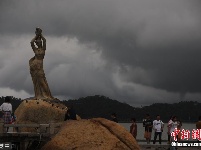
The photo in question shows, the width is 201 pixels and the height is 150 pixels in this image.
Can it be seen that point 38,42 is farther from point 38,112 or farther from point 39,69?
point 38,112

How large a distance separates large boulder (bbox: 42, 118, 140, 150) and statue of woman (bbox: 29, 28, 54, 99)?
29.8ft

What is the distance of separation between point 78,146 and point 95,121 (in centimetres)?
173

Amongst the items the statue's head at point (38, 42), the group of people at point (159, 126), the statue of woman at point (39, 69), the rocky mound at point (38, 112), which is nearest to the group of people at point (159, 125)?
the group of people at point (159, 126)

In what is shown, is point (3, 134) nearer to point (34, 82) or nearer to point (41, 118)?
point (41, 118)

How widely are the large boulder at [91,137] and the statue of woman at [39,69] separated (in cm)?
910

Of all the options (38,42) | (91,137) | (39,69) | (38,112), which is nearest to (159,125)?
(38,112)

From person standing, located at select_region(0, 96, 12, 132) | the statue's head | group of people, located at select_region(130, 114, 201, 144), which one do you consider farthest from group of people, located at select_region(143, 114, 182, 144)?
the statue's head

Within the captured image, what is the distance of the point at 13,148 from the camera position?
20234 millimetres

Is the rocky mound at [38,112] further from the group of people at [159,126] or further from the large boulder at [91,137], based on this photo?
the large boulder at [91,137]

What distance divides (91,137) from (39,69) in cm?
1115

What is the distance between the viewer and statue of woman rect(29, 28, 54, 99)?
27578 millimetres

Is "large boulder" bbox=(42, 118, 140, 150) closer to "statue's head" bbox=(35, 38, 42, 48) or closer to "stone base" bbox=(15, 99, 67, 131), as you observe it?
"stone base" bbox=(15, 99, 67, 131)

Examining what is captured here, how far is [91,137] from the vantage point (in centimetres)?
1780

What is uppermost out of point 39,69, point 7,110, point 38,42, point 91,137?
point 38,42
